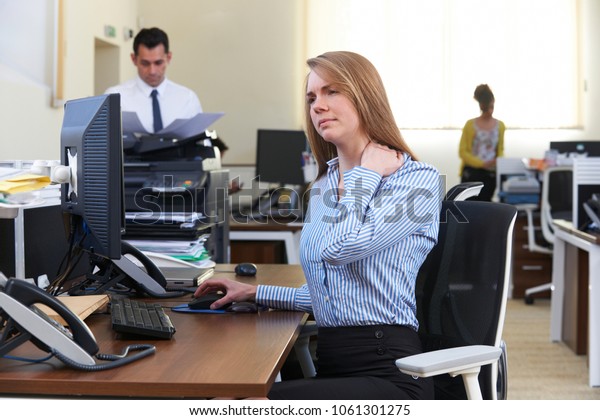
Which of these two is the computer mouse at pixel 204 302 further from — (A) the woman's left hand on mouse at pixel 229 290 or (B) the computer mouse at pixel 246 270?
(B) the computer mouse at pixel 246 270

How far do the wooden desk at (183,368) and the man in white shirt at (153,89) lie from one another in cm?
279

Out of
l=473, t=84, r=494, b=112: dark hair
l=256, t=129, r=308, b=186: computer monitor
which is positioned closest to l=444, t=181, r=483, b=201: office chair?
l=256, t=129, r=308, b=186: computer monitor

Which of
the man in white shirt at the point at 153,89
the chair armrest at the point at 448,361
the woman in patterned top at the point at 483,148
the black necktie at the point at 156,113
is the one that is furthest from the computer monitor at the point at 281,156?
the chair armrest at the point at 448,361

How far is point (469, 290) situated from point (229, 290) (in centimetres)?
61

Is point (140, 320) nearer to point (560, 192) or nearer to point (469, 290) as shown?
point (469, 290)

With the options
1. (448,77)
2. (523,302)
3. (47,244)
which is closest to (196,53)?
(448,77)

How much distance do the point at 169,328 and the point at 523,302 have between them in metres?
5.32

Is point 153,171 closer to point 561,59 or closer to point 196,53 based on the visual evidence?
point 196,53

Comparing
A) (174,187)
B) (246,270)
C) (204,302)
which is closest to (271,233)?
(174,187)

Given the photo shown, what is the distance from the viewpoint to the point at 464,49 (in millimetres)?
8164

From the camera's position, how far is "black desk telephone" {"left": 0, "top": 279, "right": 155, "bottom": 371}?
1.31 m

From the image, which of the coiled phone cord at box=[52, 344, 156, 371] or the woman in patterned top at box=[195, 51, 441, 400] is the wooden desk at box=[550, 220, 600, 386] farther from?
the coiled phone cord at box=[52, 344, 156, 371]

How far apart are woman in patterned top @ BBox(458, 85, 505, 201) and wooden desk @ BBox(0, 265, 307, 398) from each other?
5.39m

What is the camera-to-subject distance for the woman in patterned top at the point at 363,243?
5.67ft
